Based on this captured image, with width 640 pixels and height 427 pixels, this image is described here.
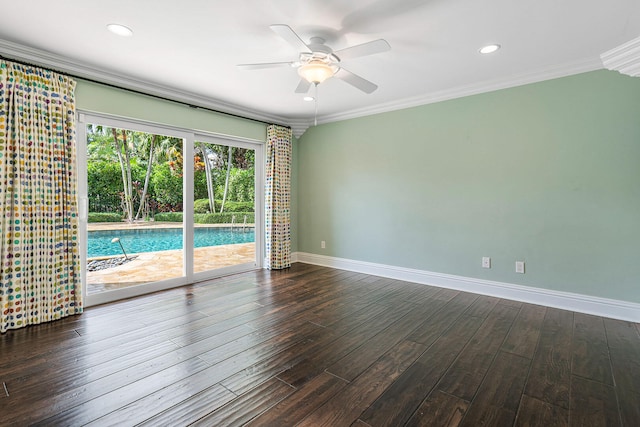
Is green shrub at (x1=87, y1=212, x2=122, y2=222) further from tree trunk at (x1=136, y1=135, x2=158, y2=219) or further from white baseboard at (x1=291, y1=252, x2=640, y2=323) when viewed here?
white baseboard at (x1=291, y1=252, x2=640, y2=323)

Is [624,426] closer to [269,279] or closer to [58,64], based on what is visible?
[269,279]

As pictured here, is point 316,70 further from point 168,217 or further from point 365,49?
point 168,217

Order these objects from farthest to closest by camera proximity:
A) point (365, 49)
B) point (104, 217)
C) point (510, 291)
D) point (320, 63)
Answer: point (510, 291), point (104, 217), point (320, 63), point (365, 49)

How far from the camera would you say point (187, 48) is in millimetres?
2711

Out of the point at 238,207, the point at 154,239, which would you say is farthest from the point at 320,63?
the point at 154,239

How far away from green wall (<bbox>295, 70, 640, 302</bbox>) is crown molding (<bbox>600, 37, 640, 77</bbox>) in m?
0.12

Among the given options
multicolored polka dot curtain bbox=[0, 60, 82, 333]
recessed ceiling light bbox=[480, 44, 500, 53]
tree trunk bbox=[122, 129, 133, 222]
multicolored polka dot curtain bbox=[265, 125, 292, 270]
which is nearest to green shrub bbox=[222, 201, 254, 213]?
multicolored polka dot curtain bbox=[265, 125, 292, 270]

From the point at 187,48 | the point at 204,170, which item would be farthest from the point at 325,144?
the point at 187,48

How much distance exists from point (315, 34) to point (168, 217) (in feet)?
9.37

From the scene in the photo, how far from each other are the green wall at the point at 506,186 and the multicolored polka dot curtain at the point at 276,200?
0.81 metres

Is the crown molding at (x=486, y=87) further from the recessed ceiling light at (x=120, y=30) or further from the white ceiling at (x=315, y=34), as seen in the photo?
the recessed ceiling light at (x=120, y=30)

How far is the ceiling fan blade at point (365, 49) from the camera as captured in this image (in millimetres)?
2094

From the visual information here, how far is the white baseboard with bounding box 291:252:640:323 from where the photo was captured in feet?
9.71

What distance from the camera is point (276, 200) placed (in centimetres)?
497
